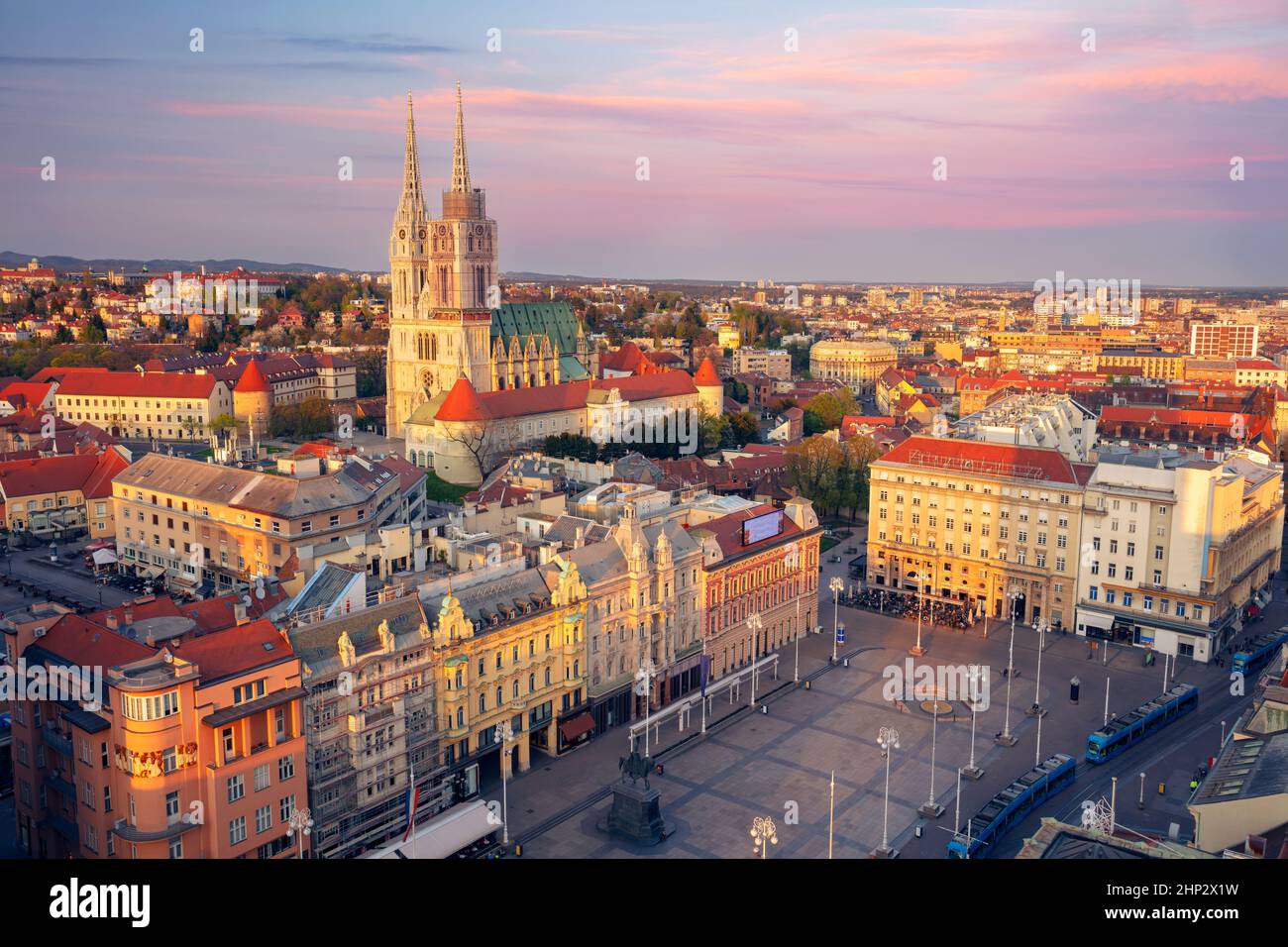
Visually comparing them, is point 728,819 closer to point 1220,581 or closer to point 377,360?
point 1220,581

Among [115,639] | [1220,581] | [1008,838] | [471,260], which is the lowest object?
[1008,838]

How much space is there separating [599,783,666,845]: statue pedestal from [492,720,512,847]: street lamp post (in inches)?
134

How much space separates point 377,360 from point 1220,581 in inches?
4793

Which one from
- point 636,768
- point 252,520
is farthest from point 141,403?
point 636,768

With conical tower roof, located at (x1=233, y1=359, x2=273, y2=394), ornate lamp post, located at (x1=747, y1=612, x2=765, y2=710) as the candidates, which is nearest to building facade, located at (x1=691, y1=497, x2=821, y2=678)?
ornate lamp post, located at (x1=747, y1=612, x2=765, y2=710)

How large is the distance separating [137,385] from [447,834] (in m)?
100

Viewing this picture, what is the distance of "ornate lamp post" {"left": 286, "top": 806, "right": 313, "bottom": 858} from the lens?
3111 centimetres

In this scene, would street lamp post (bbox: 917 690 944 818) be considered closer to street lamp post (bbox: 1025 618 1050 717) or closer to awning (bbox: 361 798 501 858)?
street lamp post (bbox: 1025 618 1050 717)

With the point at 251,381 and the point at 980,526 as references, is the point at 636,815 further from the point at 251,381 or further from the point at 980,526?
the point at 251,381

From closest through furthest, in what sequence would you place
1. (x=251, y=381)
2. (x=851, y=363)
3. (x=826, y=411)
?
1. (x=251, y=381)
2. (x=826, y=411)
3. (x=851, y=363)

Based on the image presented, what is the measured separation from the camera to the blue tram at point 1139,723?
45.3 meters

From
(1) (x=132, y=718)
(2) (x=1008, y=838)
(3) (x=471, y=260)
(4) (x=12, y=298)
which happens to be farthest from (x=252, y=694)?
(4) (x=12, y=298)

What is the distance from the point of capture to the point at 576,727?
4516 cm

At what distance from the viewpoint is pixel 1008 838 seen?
1524 inches
